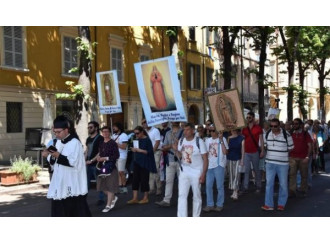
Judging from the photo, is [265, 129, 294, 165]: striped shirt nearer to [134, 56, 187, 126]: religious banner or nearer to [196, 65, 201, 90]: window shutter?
[134, 56, 187, 126]: religious banner

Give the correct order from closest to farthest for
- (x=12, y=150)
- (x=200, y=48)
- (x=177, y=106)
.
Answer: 1. (x=177, y=106)
2. (x=12, y=150)
3. (x=200, y=48)

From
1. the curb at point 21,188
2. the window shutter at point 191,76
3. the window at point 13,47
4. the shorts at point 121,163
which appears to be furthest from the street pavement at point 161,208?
the window shutter at point 191,76

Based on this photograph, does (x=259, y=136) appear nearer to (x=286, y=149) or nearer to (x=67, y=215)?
(x=286, y=149)

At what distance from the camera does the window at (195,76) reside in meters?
33.2

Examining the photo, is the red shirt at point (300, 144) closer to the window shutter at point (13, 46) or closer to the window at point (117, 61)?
the window shutter at point (13, 46)

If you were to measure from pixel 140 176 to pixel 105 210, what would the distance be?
4.08ft

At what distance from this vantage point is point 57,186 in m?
5.52

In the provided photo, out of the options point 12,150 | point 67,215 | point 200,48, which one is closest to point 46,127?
point 12,150

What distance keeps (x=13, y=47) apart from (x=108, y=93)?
9238 millimetres

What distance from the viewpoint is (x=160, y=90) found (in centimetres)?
815

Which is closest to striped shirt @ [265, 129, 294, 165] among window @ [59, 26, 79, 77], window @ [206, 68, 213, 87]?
window @ [59, 26, 79, 77]

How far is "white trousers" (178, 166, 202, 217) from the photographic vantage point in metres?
6.89

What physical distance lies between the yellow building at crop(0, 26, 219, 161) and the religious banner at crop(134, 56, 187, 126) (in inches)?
296

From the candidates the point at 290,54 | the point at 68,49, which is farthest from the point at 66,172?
the point at 290,54
